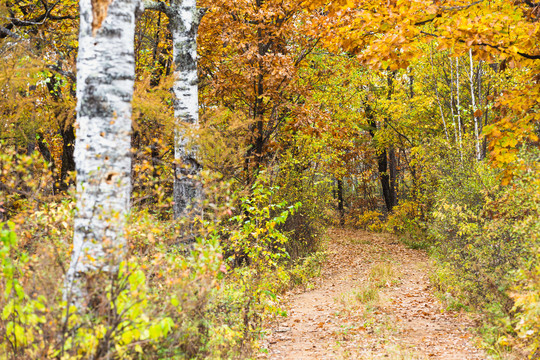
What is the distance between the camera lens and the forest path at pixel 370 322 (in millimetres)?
5816

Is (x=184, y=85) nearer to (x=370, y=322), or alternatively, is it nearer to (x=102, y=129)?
(x=102, y=129)

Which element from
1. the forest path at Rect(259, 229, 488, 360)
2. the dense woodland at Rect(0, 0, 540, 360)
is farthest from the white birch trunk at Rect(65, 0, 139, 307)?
the forest path at Rect(259, 229, 488, 360)

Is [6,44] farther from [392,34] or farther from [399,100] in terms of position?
[399,100]

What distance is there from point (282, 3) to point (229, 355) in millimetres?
7810

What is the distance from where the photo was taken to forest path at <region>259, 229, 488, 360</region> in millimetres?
5816

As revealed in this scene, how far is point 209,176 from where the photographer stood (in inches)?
151

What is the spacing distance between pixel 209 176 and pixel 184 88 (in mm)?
2883

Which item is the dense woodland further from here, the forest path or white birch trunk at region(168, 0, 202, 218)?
the forest path

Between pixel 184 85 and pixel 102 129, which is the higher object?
pixel 184 85

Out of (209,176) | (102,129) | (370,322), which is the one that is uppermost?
(102,129)

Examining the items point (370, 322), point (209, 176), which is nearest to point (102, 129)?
point (209, 176)

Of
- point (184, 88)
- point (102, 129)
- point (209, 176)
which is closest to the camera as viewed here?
point (102, 129)

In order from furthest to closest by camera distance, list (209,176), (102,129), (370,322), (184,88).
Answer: (370,322)
(184,88)
(209,176)
(102,129)

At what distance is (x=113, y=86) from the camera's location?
3568 millimetres
